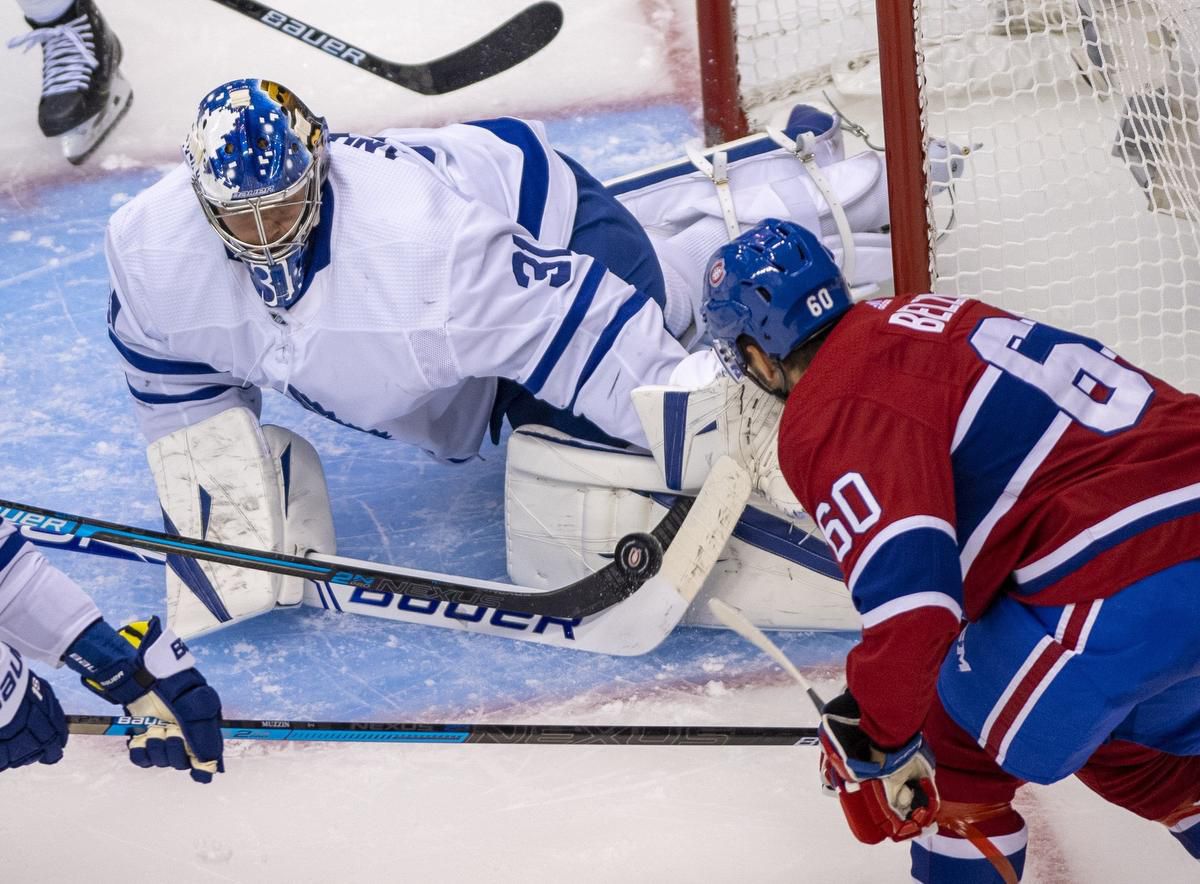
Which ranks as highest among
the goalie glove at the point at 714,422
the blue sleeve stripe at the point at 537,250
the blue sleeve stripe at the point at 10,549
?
the blue sleeve stripe at the point at 537,250

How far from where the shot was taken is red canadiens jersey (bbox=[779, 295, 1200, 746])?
157cm

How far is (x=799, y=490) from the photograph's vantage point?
1707mm

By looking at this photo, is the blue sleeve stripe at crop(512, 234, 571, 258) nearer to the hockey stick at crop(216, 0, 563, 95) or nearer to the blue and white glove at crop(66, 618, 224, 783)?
the blue and white glove at crop(66, 618, 224, 783)

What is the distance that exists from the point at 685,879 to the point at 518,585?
71 cm

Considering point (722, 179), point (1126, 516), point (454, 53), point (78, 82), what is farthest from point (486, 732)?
point (78, 82)

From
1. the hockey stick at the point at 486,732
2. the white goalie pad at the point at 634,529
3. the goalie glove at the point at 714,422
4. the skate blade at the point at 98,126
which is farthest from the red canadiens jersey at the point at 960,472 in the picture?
→ the skate blade at the point at 98,126

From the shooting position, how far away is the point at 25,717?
6.81ft

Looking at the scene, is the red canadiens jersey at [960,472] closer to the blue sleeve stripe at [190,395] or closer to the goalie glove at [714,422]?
the goalie glove at [714,422]

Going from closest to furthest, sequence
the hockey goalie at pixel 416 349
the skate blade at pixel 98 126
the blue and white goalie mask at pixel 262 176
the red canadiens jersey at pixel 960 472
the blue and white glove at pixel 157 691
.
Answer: the red canadiens jersey at pixel 960 472 < the blue and white glove at pixel 157 691 < the blue and white goalie mask at pixel 262 176 < the hockey goalie at pixel 416 349 < the skate blade at pixel 98 126

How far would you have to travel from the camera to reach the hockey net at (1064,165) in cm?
270

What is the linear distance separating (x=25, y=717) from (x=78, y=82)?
8.40 ft

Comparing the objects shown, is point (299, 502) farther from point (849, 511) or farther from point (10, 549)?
point (849, 511)

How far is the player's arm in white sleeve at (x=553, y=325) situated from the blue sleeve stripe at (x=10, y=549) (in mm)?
746

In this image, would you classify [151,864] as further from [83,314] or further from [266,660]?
[83,314]
